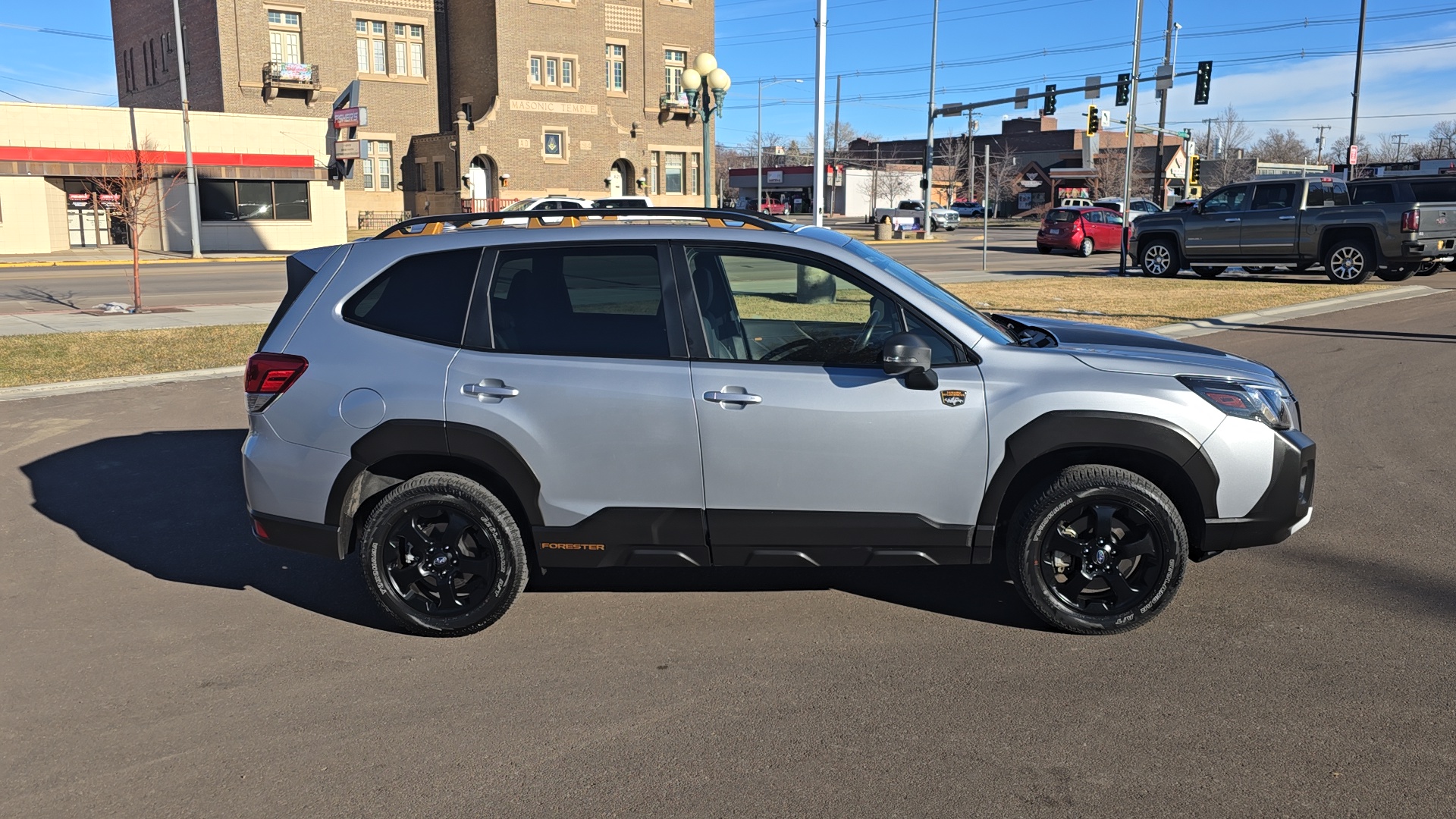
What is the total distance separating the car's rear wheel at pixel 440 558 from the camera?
16.0 ft

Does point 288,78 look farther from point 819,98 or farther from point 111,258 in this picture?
point 819,98

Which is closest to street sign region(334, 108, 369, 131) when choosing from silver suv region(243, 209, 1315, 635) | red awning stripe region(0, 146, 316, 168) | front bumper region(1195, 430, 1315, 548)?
red awning stripe region(0, 146, 316, 168)

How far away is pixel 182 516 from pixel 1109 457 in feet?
17.5

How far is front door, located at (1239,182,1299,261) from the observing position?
74.9 ft

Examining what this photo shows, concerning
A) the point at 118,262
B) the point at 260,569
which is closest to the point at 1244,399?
the point at 260,569

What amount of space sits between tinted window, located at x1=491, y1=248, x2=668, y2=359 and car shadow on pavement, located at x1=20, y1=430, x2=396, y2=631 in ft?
4.85

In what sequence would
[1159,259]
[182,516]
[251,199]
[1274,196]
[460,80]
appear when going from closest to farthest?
1. [182,516]
2. [1274,196]
3. [1159,259]
4. [251,199]
5. [460,80]

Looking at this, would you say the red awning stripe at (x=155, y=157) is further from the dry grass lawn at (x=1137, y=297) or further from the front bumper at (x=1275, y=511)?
the front bumper at (x=1275, y=511)

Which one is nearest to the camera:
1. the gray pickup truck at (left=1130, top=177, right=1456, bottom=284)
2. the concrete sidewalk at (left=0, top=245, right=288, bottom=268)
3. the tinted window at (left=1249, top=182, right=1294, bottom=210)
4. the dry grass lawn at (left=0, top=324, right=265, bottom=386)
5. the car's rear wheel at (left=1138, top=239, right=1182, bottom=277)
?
the dry grass lawn at (left=0, top=324, right=265, bottom=386)

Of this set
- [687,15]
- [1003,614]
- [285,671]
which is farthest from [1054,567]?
[687,15]

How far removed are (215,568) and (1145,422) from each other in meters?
4.62

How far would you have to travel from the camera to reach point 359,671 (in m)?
4.64

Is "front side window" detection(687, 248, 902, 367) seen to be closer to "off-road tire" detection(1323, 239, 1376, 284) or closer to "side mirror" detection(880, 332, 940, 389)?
"side mirror" detection(880, 332, 940, 389)

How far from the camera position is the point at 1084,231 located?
36500 mm
